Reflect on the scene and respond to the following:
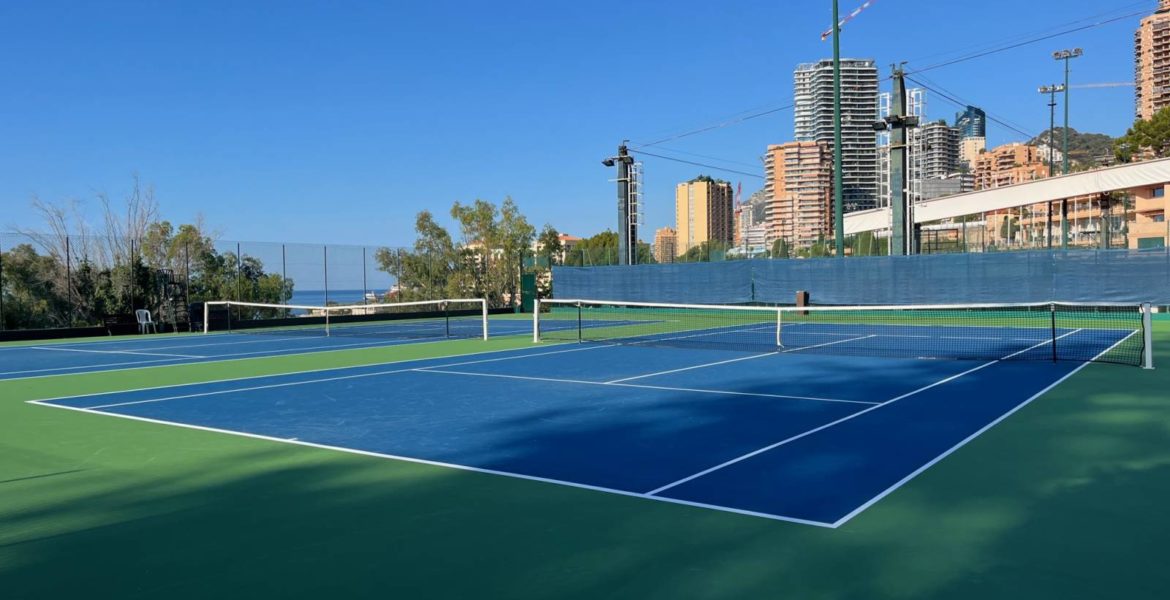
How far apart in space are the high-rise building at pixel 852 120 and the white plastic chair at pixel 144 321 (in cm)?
5205

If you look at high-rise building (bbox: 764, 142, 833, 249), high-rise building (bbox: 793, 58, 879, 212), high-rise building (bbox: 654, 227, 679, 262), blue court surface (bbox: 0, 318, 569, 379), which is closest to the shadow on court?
blue court surface (bbox: 0, 318, 569, 379)

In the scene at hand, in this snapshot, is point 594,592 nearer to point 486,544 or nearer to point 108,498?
point 486,544

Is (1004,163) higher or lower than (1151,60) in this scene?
lower

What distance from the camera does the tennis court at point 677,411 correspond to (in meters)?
5.73

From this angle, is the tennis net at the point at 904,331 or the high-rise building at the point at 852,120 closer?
the tennis net at the point at 904,331

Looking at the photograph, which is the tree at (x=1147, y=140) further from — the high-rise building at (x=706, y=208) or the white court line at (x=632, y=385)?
the high-rise building at (x=706, y=208)

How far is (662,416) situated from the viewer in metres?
8.17

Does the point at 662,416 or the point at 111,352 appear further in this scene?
the point at 111,352

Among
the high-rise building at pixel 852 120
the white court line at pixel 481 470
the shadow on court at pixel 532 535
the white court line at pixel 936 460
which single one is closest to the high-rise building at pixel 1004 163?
the high-rise building at pixel 852 120

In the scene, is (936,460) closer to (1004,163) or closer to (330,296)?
(330,296)

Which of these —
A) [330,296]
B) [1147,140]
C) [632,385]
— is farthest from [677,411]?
[1147,140]

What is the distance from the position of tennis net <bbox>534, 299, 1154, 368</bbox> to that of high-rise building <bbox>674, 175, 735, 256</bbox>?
109 meters

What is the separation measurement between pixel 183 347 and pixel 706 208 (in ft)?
410

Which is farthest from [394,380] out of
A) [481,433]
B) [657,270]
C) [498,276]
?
[498,276]
